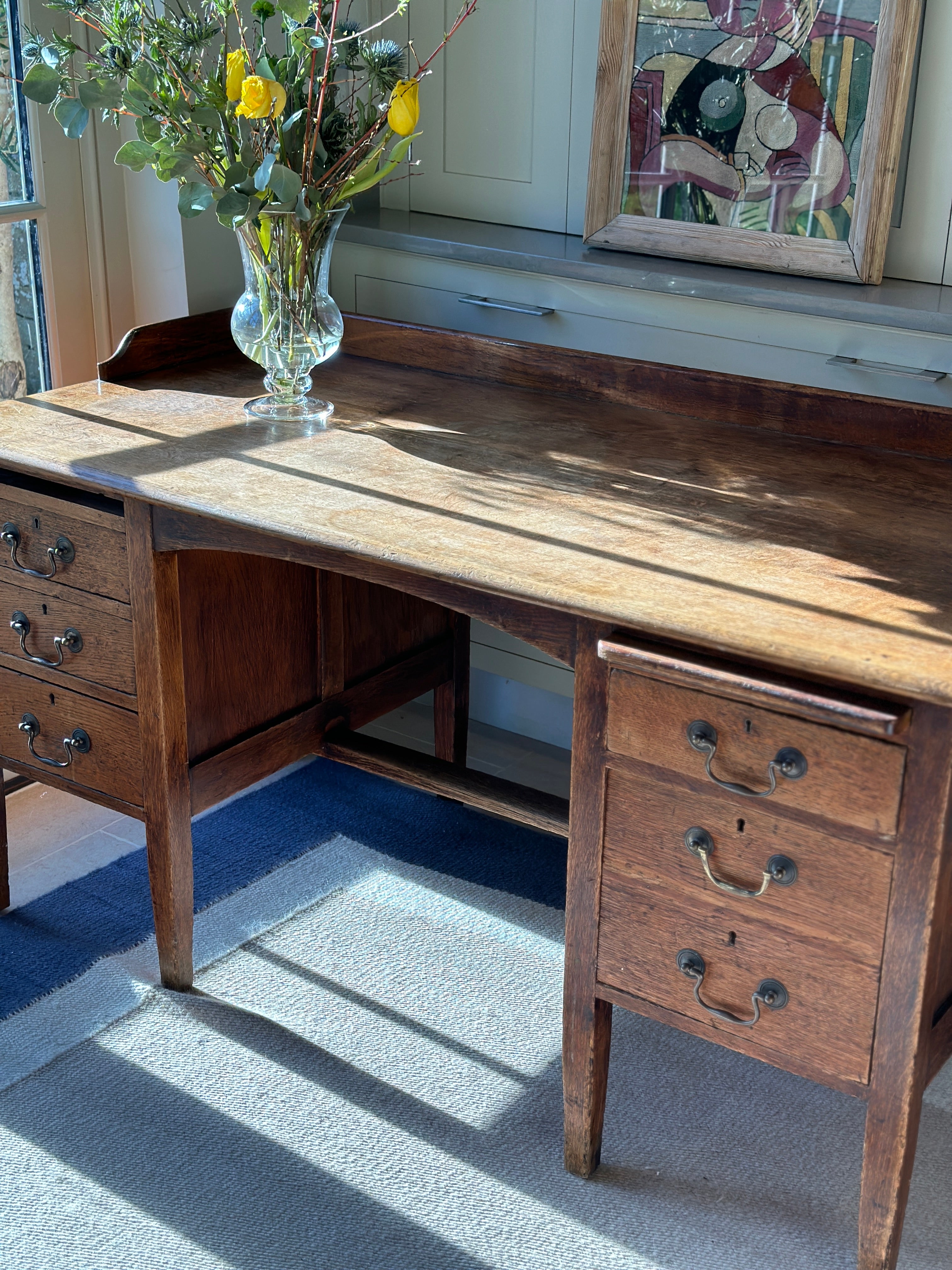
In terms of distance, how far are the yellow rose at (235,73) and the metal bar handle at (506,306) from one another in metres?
0.76

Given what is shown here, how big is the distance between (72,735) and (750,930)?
1117mm

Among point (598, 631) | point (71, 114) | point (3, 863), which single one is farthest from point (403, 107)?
point (3, 863)

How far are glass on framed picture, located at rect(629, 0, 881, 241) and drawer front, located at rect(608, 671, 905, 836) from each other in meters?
1.12

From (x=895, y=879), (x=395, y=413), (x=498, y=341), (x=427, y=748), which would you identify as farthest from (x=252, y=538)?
→ (x=427, y=748)

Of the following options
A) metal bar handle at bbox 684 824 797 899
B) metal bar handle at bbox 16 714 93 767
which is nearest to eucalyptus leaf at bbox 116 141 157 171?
metal bar handle at bbox 16 714 93 767

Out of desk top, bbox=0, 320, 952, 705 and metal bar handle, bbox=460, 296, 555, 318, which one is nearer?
desk top, bbox=0, 320, 952, 705

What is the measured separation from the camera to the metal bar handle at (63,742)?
2.10 m

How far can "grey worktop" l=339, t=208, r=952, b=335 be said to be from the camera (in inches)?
84.8

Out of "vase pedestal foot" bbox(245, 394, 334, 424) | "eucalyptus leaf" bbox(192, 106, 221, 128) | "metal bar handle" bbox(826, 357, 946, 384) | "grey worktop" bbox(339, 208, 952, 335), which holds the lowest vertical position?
"vase pedestal foot" bbox(245, 394, 334, 424)

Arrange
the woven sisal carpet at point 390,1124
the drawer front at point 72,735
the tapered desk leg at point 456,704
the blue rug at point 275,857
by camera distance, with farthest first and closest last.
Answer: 1. the tapered desk leg at point 456,704
2. the blue rug at point 275,857
3. the drawer front at point 72,735
4. the woven sisal carpet at point 390,1124

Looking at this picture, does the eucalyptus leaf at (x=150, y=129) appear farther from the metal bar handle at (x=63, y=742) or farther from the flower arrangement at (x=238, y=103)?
the metal bar handle at (x=63, y=742)

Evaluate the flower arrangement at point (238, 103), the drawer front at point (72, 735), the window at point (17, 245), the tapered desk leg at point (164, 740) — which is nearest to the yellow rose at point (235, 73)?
the flower arrangement at point (238, 103)

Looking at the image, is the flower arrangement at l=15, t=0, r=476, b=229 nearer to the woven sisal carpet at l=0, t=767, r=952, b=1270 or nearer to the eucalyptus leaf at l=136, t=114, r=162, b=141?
the eucalyptus leaf at l=136, t=114, r=162, b=141

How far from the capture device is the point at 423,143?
2799 mm
